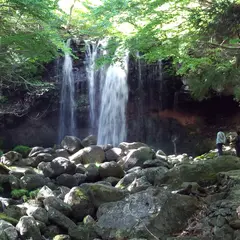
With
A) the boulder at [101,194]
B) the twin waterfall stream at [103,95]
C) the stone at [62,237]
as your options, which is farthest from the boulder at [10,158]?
the stone at [62,237]

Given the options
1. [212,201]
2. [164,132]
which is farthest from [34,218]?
[164,132]

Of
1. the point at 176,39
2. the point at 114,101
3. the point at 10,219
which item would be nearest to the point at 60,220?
the point at 10,219

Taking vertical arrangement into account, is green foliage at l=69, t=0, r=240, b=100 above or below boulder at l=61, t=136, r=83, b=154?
above

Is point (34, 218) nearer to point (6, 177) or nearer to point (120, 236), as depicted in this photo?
point (120, 236)

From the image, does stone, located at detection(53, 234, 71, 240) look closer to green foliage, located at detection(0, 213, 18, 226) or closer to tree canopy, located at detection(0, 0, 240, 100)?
green foliage, located at detection(0, 213, 18, 226)

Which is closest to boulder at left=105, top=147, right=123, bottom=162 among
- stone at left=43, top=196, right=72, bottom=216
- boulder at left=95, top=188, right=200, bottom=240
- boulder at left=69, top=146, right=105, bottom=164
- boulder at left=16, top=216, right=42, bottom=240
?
boulder at left=69, top=146, right=105, bottom=164

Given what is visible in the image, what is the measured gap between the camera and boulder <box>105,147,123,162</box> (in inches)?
571

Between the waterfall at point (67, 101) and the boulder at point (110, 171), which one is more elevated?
the waterfall at point (67, 101)

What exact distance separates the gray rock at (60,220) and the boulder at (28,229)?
16.4 inches

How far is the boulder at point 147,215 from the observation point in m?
5.26

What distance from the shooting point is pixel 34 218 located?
6531 mm

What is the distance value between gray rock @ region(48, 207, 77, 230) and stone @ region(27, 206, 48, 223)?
0.10m

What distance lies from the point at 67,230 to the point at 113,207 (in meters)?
1.08

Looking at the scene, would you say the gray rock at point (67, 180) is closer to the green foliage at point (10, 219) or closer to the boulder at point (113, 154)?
the green foliage at point (10, 219)
